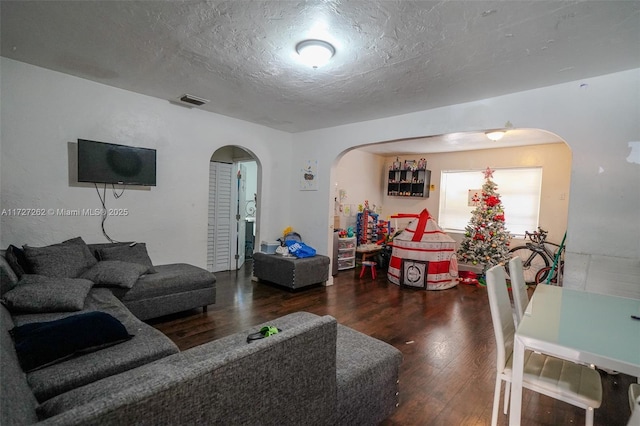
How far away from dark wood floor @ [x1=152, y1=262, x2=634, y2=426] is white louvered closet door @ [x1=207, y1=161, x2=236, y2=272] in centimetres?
39

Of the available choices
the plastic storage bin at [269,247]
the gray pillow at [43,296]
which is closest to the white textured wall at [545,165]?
the plastic storage bin at [269,247]

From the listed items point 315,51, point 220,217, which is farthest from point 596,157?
point 220,217

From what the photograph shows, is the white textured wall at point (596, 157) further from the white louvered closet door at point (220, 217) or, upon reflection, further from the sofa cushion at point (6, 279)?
the sofa cushion at point (6, 279)

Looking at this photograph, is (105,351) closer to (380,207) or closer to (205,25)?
(205,25)

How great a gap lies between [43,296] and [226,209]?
317 cm

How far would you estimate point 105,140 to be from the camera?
3359 millimetres

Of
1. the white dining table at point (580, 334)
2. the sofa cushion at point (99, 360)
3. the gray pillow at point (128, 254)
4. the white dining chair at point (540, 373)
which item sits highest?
the white dining table at point (580, 334)

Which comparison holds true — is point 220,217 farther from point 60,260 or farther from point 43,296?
point 43,296

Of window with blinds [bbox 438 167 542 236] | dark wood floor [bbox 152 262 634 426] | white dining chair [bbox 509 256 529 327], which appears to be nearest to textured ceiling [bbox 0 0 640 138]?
white dining chair [bbox 509 256 529 327]

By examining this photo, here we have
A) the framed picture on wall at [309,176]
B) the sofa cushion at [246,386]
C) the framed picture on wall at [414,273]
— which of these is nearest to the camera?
the sofa cushion at [246,386]

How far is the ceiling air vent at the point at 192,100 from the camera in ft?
11.5

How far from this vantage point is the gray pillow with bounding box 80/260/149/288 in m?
2.72

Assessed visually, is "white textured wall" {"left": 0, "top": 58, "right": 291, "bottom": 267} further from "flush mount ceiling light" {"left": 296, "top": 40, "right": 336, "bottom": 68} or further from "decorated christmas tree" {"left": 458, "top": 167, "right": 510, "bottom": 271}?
"decorated christmas tree" {"left": 458, "top": 167, "right": 510, "bottom": 271}

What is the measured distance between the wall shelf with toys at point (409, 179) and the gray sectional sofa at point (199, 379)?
17.7 feet
